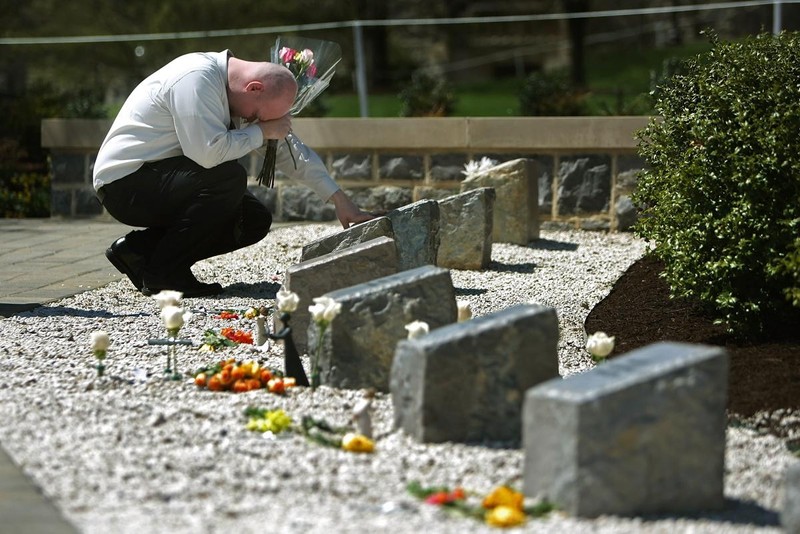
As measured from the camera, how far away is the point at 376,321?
4.03m

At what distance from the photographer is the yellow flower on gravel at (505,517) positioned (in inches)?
110

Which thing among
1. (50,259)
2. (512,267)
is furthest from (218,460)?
(50,259)

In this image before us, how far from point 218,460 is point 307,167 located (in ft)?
9.35

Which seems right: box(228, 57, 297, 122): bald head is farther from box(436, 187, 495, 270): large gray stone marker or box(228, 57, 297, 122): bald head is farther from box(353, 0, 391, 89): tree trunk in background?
box(353, 0, 391, 89): tree trunk in background

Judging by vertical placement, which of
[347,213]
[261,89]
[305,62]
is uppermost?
[305,62]

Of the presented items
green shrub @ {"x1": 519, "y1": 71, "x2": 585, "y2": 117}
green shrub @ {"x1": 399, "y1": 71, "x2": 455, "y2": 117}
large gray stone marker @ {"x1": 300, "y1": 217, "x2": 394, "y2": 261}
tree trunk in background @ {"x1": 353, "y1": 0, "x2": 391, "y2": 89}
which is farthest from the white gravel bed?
tree trunk in background @ {"x1": 353, "y1": 0, "x2": 391, "y2": 89}

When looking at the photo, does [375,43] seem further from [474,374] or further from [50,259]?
[474,374]

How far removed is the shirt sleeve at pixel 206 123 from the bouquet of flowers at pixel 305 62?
1.55 feet

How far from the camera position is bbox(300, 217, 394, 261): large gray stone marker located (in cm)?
559

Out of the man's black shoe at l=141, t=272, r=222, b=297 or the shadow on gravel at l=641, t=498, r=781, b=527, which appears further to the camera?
the man's black shoe at l=141, t=272, r=222, b=297

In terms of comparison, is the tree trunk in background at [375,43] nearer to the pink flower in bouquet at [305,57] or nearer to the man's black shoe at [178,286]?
the pink flower in bouquet at [305,57]

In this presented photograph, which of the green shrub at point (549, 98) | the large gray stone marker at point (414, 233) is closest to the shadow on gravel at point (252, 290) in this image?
the large gray stone marker at point (414, 233)

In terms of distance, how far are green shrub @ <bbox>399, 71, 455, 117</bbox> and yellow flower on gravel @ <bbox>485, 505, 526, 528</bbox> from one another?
7.53 meters

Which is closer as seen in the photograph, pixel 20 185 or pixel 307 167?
pixel 307 167
